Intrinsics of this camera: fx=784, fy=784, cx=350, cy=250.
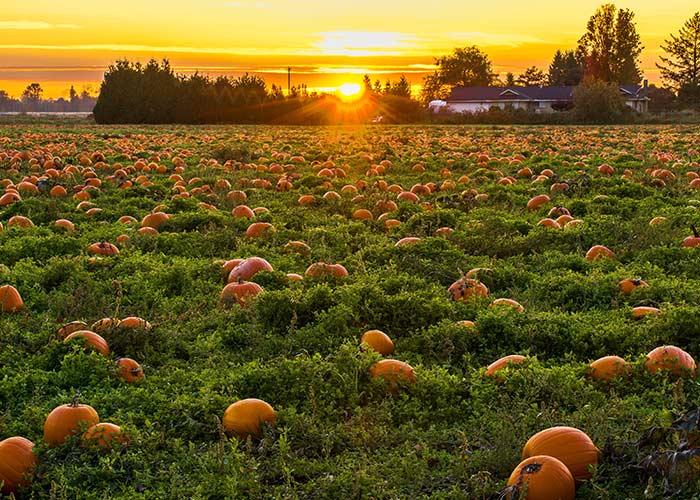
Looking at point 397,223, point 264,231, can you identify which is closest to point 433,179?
point 397,223

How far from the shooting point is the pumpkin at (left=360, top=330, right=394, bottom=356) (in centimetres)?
496

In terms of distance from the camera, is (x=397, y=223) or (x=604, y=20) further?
(x=604, y=20)

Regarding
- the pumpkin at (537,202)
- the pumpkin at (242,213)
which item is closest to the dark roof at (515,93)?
the pumpkin at (537,202)

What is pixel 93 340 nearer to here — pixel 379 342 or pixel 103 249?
pixel 379 342

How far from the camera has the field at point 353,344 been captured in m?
3.48

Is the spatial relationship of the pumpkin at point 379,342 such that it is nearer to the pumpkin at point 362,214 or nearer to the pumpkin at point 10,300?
the pumpkin at point 10,300

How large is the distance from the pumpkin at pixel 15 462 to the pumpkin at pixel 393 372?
1.80 meters

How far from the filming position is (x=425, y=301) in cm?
561

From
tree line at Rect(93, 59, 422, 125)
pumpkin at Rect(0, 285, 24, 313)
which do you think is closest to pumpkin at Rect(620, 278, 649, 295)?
pumpkin at Rect(0, 285, 24, 313)

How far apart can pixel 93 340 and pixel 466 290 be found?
2745 millimetres

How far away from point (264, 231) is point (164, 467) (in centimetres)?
488

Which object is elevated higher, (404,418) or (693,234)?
(693,234)

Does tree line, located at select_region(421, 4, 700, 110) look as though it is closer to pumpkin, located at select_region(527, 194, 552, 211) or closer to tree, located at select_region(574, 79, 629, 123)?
tree, located at select_region(574, 79, 629, 123)

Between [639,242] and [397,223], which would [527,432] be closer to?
[639,242]
